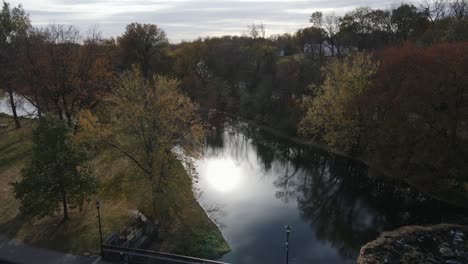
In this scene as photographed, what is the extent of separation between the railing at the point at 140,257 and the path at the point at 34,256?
0.50 m

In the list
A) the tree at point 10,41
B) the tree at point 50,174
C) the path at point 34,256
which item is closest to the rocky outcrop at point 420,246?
the path at point 34,256

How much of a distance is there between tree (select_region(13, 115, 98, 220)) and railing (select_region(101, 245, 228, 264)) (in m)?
4.23

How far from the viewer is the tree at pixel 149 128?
20344 millimetres

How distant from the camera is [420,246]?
65.0 ft

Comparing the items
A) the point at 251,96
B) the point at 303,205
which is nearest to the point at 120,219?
the point at 303,205

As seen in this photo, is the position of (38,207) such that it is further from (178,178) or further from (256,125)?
(256,125)

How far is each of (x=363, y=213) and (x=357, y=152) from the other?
11.9 metres

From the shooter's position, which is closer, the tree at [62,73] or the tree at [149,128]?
the tree at [149,128]

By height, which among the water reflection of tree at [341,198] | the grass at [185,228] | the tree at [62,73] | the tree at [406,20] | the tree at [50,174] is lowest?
the water reflection of tree at [341,198]

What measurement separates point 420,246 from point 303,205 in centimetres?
874

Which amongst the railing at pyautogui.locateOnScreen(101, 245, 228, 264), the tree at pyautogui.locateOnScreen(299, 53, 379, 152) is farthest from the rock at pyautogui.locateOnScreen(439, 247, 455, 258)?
the tree at pyautogui.locateOnScreen(299, 53, 379, 152)

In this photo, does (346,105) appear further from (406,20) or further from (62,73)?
(406,20)

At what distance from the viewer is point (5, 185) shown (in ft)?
81.5

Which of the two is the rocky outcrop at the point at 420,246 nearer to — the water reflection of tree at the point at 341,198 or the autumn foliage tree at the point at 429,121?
the water reflection of tree at the point at 341,198
